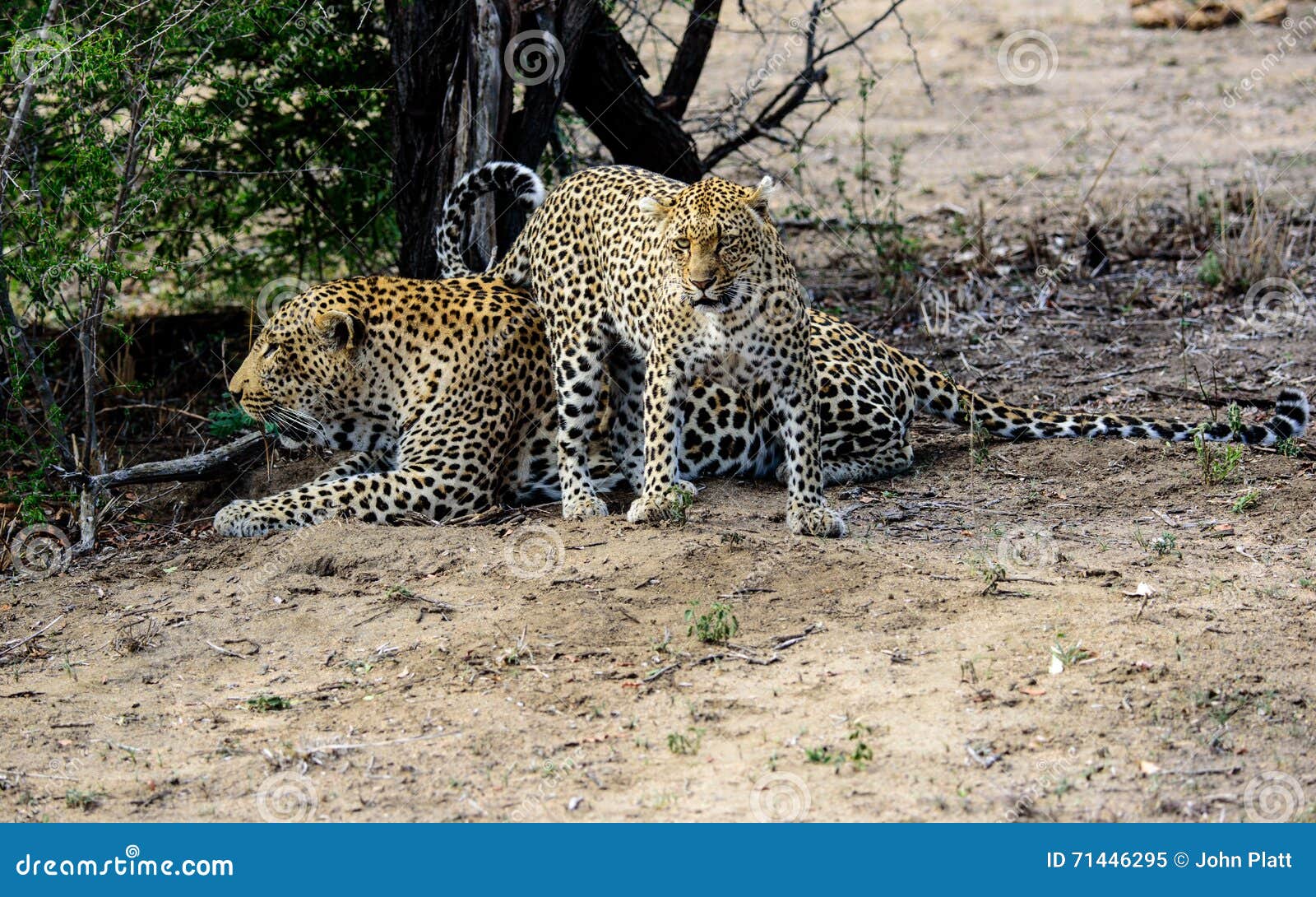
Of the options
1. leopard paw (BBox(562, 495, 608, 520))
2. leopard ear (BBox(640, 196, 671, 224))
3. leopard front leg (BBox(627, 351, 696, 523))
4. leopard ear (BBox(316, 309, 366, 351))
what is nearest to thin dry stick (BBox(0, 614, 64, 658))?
leopard ear (BBox(316, 309, 366, 351))

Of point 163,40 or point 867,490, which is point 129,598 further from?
point 867,490

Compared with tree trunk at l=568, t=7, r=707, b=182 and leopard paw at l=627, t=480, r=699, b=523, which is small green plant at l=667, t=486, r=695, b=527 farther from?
tree trunk at l=568, t=7, r=707, b=182

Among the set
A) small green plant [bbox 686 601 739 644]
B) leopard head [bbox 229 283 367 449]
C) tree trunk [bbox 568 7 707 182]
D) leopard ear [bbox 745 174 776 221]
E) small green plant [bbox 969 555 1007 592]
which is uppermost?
tree trunk [bbox 568 7 707 182]

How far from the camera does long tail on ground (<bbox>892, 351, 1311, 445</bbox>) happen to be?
912 cm

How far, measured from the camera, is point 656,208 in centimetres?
803

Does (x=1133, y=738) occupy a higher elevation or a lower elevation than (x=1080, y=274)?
lower

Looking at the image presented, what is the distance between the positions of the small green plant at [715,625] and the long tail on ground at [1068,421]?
283 centimetres

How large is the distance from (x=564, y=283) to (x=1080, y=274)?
583cm

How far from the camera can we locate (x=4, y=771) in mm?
6141

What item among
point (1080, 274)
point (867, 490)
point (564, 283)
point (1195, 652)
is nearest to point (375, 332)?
point (564, 283)

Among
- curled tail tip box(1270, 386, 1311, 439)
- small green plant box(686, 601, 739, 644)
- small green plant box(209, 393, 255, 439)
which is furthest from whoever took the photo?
small green plant box(209, 393, 255, 439)

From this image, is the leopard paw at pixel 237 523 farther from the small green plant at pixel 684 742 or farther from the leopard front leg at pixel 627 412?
the small green plant at pixel 684 742

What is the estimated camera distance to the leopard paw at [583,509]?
8.47 metres

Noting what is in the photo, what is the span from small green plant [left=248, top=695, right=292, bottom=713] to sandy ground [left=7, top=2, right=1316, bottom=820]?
0.04ft
